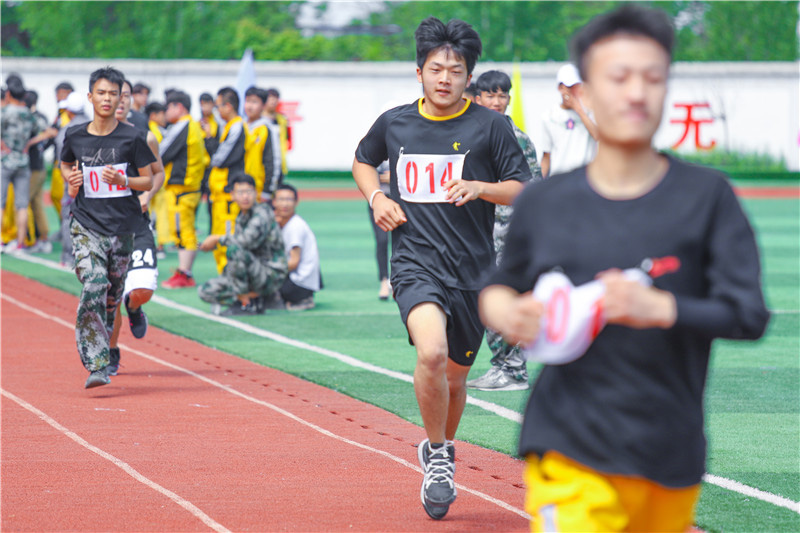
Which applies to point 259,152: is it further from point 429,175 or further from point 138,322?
point 429,175

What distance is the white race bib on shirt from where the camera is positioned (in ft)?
8.79

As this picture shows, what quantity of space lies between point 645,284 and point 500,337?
6.00 meters

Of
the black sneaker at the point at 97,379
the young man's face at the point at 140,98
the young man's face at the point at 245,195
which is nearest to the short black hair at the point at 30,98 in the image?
the young man's face at the point at 140,98

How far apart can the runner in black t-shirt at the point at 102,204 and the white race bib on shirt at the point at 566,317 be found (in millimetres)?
6199

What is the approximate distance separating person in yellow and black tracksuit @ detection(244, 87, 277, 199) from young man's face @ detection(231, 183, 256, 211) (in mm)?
1796

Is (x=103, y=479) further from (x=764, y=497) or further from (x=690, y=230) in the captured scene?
(x=690, y=230)

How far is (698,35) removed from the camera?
74.0 m

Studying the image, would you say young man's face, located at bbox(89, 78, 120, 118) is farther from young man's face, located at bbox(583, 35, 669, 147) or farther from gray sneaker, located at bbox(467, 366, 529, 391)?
young man's face, located at bbox(583, 35, 669, 147)

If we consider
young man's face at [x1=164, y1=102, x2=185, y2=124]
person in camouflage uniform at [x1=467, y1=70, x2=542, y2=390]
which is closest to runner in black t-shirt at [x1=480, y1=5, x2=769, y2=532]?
person in camouflage uniform at [x1=467, y1=70, x2=542, y2=390]

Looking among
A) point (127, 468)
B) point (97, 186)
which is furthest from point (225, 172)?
point (127, 468)

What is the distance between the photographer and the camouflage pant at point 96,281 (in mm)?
8461

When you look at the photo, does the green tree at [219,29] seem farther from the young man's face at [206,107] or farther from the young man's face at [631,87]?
the young man's face at [631,87]

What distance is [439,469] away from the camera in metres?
5.43

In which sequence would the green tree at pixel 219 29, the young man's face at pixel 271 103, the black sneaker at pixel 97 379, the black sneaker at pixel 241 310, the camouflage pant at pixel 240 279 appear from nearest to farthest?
1. the black sneaker at pixel 97 379
2. the camouflage pant at pixel 240 279
3. the black sneaker at pixel 241 310
4. the young man's face at pixel 271 103
5. the green tree at pixel 219 29
